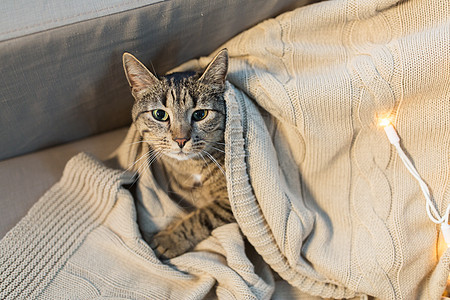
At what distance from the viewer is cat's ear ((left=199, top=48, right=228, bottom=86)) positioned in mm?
948

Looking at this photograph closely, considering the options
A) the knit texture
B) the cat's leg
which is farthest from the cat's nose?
the cat's leg

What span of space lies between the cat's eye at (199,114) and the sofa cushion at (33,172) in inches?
19.9

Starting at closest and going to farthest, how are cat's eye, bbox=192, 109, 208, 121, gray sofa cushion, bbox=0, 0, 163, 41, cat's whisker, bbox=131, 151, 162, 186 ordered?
1. gray sofa cushion, bbox=0, 0, 163, 41
2. cat's eye, bbox=192, 109, 208, 121
3. cat's whisker, bbox=131, 151, 162, 186

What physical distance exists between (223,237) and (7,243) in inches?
24.4

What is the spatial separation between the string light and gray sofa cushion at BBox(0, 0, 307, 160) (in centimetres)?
48

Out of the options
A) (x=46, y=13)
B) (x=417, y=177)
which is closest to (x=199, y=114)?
(x=46, y=13)

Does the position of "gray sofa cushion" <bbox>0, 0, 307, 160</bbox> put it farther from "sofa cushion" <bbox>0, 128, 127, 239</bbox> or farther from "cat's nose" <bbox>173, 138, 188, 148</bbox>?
"cat's nose" <bbox>173, 138, 188, 148</bbox>

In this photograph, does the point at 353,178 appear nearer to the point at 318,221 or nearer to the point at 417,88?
the point at 318,221

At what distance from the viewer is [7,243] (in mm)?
1034

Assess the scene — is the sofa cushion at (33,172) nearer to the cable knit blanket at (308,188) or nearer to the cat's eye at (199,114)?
the cable knit blanket at (308,188)

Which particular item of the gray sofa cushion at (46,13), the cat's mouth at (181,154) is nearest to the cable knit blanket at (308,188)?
the cat's mouth at (181,154)

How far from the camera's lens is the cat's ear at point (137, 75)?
972 millimetres

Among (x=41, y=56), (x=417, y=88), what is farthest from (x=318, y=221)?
(x=41, y=56)

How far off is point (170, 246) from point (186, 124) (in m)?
0.38
